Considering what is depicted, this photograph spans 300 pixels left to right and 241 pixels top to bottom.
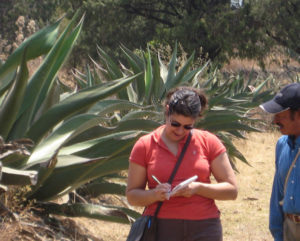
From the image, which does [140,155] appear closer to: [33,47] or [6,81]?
[33,47]

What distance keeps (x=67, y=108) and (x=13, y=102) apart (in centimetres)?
41

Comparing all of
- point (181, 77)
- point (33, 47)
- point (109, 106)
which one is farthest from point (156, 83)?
point (33, 47)

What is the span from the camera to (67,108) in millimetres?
4703

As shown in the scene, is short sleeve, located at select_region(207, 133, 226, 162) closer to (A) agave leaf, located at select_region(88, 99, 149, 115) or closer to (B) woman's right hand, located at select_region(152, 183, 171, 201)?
(B) woman's right hand, located at select_region(152, 183, 171, 201)

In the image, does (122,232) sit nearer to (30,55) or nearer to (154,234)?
(30,55)

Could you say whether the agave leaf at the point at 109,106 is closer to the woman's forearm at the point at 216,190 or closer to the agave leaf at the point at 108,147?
the agave leaf at the point at 108,147

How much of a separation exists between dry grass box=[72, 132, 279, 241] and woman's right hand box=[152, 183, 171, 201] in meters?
2.52

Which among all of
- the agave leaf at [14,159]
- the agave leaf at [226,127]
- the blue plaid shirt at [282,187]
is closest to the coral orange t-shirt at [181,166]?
the blue plaid shirt at [282,187]

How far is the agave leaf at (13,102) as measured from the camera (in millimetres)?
4348

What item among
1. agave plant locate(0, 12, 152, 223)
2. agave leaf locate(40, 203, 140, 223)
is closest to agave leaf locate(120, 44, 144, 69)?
agave plant locate(0, 12, 152, 223)

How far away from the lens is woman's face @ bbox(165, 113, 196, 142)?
3.14 metres

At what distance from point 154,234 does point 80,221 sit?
8.97ft

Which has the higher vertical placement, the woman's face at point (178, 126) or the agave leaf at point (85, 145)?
the woman's face at point (178, 126)

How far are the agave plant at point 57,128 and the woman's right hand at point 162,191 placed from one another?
1270 millimetres
